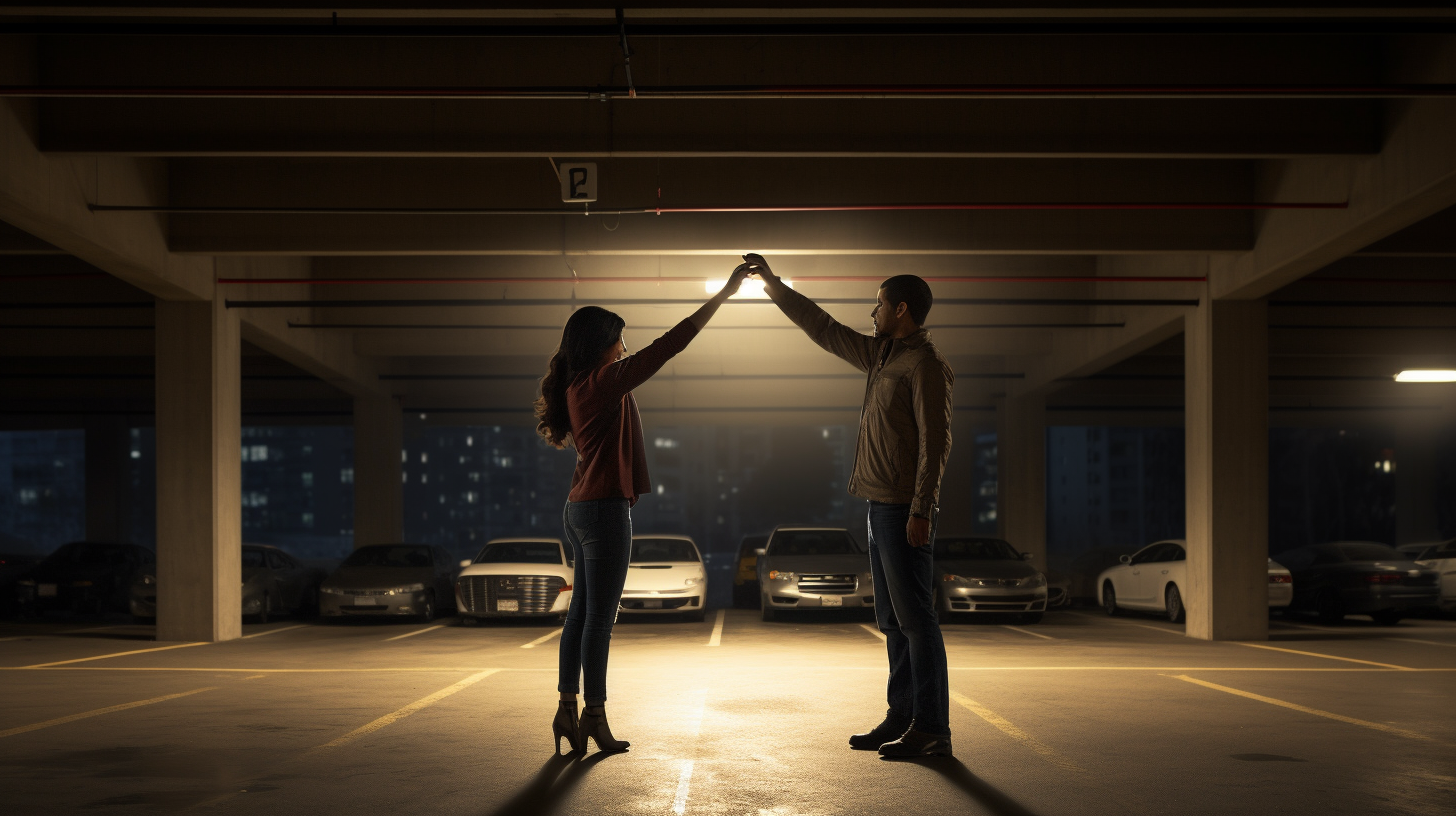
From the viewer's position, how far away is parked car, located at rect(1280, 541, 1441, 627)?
1564cm

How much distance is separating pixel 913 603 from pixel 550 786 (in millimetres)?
1722

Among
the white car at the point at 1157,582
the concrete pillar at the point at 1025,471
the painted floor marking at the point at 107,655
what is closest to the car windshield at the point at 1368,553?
the white car at the point at 1157,582

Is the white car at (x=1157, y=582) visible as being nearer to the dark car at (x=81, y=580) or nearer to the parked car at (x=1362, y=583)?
the parked car at (x=1362, y=583)

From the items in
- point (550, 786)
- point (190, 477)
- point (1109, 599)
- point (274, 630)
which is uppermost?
point (190, 477)

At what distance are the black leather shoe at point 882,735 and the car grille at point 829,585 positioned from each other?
10336 mm

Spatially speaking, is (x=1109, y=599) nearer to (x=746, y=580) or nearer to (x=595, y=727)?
(x=746, y=580)

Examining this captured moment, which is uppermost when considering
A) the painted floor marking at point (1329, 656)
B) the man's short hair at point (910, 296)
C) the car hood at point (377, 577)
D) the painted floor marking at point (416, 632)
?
the man's short hair at point (910, 296)

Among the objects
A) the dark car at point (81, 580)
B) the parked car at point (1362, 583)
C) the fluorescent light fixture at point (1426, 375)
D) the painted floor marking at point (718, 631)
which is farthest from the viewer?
the fluorescent light fixture at point (1426, 375)

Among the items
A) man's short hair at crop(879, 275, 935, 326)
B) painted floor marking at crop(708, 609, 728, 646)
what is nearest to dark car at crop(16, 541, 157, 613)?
painted floor marking at crop(708, 609, 728, 646)

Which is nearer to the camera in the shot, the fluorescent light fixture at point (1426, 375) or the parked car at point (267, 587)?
the parked car at point (267, 587)

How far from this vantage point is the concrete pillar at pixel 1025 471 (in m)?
24.5

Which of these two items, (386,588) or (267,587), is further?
(267,587)

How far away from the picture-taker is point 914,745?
5.18 m

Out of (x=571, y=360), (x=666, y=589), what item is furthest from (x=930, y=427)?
(x=666, y=589)
